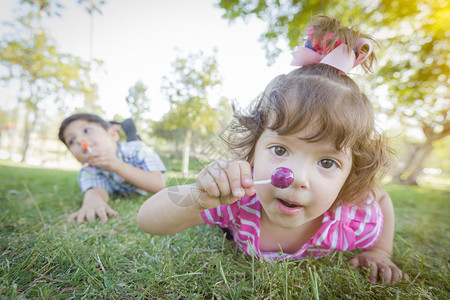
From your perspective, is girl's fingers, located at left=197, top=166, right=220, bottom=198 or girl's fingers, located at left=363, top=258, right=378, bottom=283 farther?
girl's fingers, located at left=363, top=258, right=378, bottom=283

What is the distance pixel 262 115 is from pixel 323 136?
0.33m

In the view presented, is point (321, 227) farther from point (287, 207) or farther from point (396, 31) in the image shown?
point (396, 31)

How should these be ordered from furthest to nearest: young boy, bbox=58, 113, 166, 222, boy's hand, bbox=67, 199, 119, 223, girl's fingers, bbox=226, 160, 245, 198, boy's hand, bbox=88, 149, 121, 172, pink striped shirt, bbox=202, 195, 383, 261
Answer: young boy, bbox=58, 113, 166, 222 → boy's hand, bbox=88, 149, 121, 172 → boy's hand, bbox=67, 199, 119, 223 → pink striped shirt, bbox=202, 195, 383, 261 → girl's fingers, bbox=226, 160, 245, 198

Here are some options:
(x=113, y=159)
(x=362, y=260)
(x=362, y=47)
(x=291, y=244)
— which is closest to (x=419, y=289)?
(x=362, y=260)

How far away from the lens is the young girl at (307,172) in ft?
3.68

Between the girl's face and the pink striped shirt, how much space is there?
0.21 meters

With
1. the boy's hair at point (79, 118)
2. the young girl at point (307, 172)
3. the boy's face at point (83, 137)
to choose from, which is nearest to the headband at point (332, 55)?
the young girl at point (307, 172)

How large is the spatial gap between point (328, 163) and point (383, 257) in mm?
821

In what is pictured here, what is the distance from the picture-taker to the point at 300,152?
44.2 inches

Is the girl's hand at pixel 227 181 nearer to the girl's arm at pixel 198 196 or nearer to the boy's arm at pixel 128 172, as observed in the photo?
the girl's arm at pixel 198 196

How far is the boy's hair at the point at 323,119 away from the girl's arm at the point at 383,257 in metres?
0.33

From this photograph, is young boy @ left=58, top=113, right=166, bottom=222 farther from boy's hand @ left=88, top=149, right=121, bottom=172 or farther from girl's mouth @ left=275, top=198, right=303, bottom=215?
girl's mouth @ left=275, top=198, right=303, bottom=215

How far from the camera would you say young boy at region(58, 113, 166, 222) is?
2.22 meters

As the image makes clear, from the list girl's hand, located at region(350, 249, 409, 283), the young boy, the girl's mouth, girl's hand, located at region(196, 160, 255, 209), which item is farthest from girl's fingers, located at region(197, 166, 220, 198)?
the young boy
